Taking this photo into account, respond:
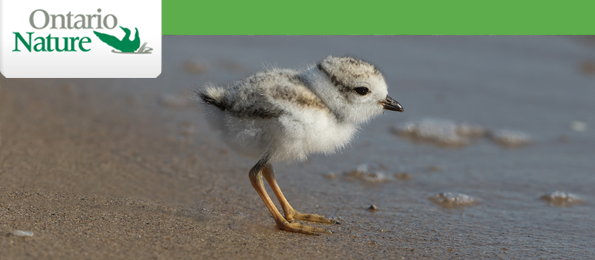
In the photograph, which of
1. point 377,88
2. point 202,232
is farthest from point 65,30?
point 377,88

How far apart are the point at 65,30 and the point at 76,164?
99cm

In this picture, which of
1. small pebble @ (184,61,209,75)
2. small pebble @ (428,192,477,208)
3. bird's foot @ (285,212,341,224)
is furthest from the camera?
small pebble @ (184,61,209,75)

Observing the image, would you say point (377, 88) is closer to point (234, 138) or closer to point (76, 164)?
point (234, 138)

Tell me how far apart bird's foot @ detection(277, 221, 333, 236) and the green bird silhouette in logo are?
6.28 feet

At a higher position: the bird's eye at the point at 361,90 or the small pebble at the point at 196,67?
the small pebble at the point at 196,67

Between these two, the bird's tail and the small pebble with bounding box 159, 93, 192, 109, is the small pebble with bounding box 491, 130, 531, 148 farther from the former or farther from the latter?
the bird's tail

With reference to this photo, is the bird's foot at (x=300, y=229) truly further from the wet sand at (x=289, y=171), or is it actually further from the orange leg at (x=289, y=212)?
the orange leg at (x=289, y=212)

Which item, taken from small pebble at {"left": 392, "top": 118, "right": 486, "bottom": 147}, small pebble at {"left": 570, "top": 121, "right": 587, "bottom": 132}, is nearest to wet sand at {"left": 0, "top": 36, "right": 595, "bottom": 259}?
small pebble at {"left": 570, "top": 121, "right": 587, "bottom": 132}

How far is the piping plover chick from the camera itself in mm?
3107

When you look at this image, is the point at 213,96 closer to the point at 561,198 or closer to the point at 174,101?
the point at 174,101

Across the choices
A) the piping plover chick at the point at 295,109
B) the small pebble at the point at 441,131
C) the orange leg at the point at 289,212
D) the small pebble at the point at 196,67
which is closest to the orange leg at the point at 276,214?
the piping plover chick at the point at 295,109

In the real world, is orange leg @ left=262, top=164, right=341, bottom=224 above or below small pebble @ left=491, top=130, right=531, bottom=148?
below

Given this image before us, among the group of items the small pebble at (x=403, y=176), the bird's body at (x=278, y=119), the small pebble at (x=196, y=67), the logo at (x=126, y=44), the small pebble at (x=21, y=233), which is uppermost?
the small pebble at (x=196, y=67)

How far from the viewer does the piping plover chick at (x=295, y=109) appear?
122 inches
